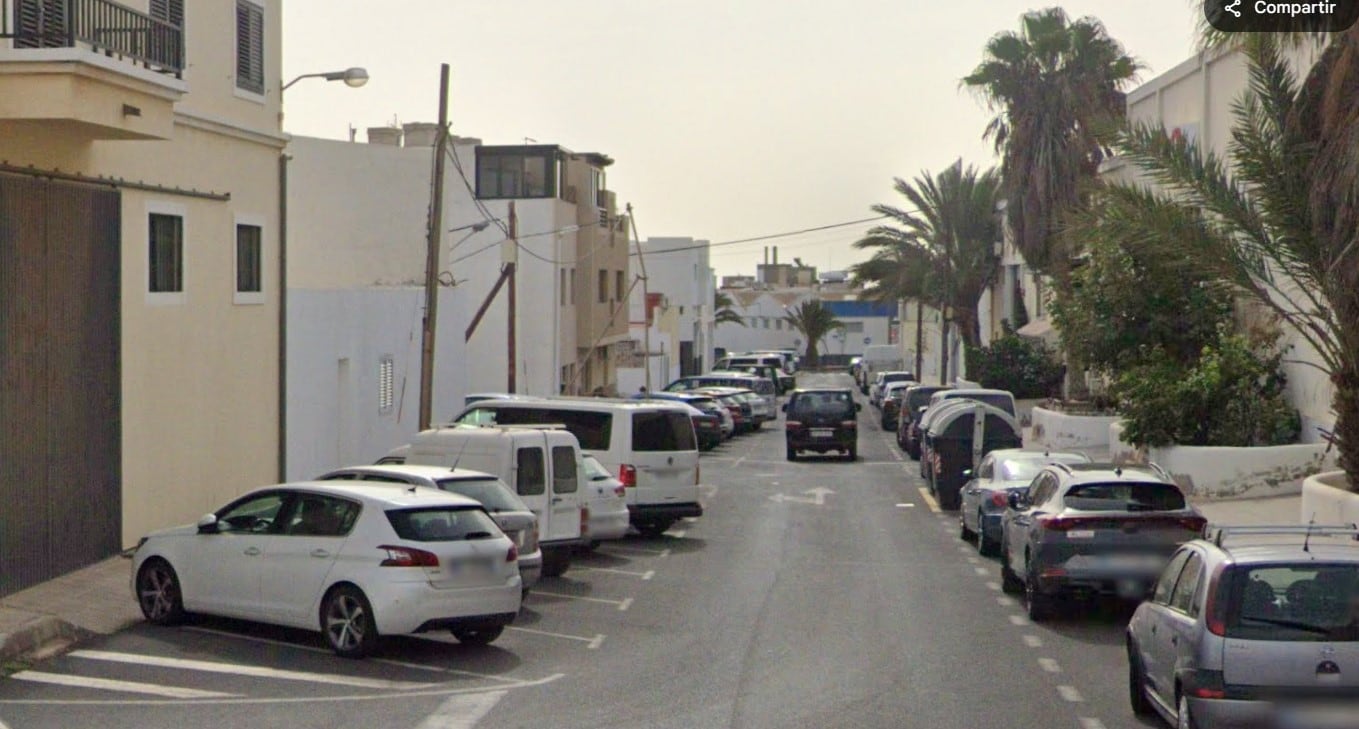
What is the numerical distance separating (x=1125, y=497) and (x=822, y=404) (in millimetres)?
26649

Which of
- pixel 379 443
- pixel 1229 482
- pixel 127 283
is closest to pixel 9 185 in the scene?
pixel 127 283

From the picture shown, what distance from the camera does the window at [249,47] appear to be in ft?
72.6

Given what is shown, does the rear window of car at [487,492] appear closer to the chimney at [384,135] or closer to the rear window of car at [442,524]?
the rear window of car at [442,524]

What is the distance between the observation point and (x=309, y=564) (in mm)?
14141

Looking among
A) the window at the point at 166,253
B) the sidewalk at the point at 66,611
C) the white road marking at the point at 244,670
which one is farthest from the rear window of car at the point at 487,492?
Answer: the window at the point at 166,253

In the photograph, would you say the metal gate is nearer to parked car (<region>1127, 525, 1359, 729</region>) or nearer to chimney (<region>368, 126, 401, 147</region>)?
parked car (<region>1127, 525, 1359, 729</region>)

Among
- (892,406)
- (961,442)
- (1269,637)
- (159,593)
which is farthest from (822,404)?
(1269,637)

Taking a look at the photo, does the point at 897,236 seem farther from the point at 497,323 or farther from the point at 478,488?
the point at 478,488

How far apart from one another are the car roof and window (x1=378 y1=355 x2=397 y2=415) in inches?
657

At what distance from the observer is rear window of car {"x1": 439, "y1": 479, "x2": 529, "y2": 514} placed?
53.0ft

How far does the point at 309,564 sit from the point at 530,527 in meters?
2.91

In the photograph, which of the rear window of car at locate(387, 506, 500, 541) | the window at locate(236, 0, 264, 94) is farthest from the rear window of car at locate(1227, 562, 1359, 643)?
the window at locate(236, 0, 264, 94)

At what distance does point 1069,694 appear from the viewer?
12609 mm

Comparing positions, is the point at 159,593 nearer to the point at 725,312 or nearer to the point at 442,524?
the point at 442,524
